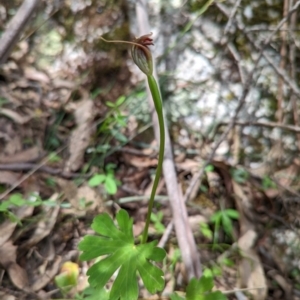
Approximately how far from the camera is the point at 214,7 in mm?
2039

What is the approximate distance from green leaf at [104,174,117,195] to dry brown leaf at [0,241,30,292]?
0.49 metres

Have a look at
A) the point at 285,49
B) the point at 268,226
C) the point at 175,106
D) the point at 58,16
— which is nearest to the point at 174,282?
the point at 268,226

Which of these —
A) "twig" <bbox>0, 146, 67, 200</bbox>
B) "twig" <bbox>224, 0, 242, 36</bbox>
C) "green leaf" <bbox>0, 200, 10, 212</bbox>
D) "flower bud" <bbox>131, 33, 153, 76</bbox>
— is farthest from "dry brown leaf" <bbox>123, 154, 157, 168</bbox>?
"flower bud" <bbox>131, 33, 153, 76</bbox>

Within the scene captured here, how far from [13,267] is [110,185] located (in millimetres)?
566

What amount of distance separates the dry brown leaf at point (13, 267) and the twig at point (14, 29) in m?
0.80

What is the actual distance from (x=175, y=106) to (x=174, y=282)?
39.3 inches

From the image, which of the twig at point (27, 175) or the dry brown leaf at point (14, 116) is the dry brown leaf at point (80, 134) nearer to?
the twig at point (27, 175)

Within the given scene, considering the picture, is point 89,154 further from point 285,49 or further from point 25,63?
point 285,49

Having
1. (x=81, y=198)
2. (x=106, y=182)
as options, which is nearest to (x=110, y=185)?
(x=106, y=182)

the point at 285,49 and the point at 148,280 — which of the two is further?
the point at 285,49

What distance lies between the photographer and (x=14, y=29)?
1448mm

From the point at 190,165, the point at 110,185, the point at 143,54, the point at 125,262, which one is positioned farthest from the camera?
the point at 190,165

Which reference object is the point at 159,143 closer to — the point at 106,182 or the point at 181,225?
the point at 106,182

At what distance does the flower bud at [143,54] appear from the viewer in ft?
2.61
